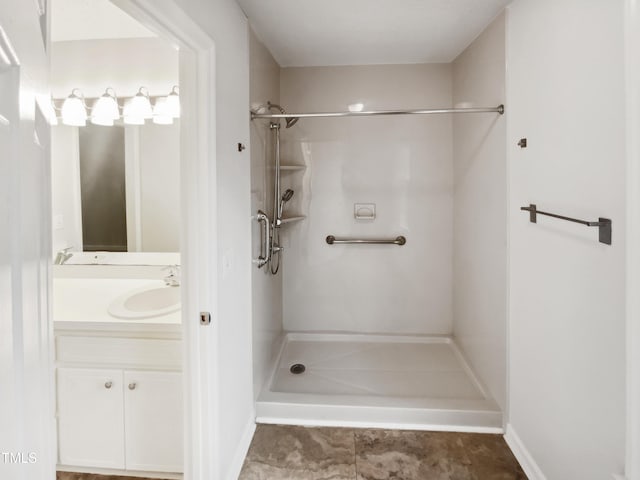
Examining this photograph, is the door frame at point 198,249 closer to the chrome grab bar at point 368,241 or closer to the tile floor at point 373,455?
the tile floor at point 373,455

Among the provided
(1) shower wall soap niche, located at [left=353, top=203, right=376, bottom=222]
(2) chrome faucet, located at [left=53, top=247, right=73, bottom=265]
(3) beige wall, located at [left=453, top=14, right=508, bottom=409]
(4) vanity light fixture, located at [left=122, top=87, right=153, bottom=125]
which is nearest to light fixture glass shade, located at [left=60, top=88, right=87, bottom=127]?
(4) vanity light fixture, located at [left=122, top=87, right=153, bottom=125]

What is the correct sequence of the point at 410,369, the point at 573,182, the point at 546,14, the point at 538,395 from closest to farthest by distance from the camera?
the point at 573,182 → the point at 546,14 → the point at 538,395 → the point at 410,369

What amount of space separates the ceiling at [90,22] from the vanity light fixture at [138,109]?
324 millimetres

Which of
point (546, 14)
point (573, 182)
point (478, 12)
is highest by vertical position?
point (478, 12)

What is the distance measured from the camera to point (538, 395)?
189 centimetres

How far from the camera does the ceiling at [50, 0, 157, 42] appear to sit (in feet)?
6.47

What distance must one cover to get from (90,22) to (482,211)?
2541 mm

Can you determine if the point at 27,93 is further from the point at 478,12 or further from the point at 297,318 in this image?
the point at 297,318

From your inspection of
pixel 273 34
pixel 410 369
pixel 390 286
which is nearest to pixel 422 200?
pixel 390 286

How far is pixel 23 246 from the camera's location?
25.2 inches

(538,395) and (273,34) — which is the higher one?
(273,34)

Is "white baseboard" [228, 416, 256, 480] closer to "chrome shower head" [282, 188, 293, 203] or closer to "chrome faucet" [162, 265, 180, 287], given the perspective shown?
"chrome faucet" [162, 265, 180, 287]

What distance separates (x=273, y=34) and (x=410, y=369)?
8.22 ft

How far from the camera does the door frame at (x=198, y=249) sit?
63.1 inches
